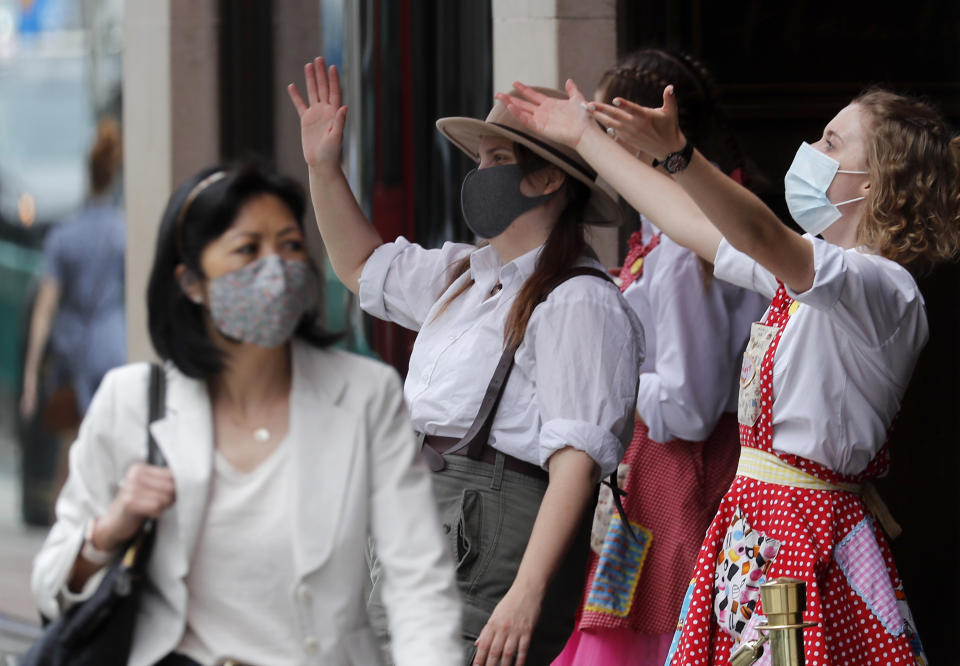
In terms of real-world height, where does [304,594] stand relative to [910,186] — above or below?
below

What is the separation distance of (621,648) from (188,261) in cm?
203

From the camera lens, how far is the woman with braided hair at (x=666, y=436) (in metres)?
3.52

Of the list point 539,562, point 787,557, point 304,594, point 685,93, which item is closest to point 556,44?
point 685,93

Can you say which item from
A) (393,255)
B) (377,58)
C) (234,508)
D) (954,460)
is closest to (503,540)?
(393,255)

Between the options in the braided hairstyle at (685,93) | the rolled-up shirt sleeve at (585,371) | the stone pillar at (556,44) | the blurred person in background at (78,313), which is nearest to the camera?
the blurred person in background at (78,313)

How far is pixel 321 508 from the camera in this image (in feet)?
6.28

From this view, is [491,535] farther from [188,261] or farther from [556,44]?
[556,44]

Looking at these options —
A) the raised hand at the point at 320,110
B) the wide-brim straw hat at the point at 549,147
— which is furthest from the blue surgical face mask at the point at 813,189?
the raised hand at the point at 320,110

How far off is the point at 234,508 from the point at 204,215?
0.40 m

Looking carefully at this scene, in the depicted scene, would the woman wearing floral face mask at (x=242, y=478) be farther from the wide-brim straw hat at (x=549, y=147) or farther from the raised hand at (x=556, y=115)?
the wide-brim straw hat at (x=549, y=147)

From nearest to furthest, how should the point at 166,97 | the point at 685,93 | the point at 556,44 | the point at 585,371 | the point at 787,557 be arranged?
the point at 166,97
the point at 585,371
the point at 787,557
the point at 685,93
the point at 556,44

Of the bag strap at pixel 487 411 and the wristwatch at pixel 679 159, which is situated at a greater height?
the wristwatch at pixel 679 159

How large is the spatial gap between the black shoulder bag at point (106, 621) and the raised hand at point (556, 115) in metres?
1.16

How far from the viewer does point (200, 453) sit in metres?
1.87
